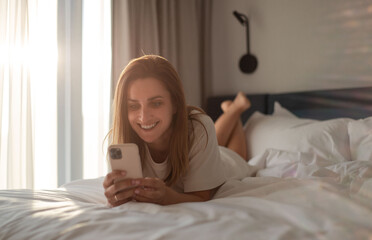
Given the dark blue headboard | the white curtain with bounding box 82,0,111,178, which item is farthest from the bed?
the white curtain with bounding box 82,0,111,178

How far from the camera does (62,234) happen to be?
2.48 feet

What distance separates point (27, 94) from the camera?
2.12 meters

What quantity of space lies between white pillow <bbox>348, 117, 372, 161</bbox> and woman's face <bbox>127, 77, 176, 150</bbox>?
0.98m

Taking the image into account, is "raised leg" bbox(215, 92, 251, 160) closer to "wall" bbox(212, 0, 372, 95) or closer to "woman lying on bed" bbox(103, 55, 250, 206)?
"wall" bbox(212, 0, 372, 95)

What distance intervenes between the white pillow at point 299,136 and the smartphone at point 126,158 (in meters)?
1.10

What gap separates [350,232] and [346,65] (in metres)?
1.86

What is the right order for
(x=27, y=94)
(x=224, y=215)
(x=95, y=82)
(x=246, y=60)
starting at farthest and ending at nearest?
(x=246, y=60) → (x=95, y=82) → (x=27, y=94) → (x=224, y=215)

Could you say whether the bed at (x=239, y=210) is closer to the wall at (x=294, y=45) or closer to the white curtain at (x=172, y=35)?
the wall at (x=294, y=45)

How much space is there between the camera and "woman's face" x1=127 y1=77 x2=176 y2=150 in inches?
46.9

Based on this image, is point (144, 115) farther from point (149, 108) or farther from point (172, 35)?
point (172, 35)

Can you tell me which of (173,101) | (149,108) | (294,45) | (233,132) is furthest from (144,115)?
(294,45)

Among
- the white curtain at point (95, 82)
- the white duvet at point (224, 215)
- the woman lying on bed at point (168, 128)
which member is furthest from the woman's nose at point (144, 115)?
the white curtain at point (95, 82)

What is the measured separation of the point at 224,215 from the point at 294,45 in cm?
212

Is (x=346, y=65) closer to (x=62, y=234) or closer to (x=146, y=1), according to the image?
(x=146, y=1)
